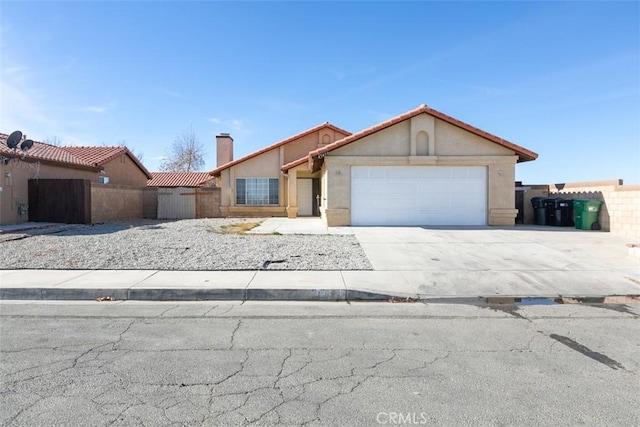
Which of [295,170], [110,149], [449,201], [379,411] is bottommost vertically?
[379,411]

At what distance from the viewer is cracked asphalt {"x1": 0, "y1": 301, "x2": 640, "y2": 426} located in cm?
305

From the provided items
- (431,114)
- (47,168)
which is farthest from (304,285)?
(47,168)

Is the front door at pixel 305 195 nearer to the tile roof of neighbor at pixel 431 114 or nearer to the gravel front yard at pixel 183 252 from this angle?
the tile roof of neighbor at pixel 431 114

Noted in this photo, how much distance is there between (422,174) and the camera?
1593 cm

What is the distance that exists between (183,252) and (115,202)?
14.1m

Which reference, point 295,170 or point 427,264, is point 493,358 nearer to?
point 427,264

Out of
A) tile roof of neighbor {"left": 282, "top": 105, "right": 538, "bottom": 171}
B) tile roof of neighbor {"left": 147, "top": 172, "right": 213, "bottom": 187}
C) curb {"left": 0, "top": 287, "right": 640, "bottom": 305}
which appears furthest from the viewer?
tile roof of neighbor {"left": 147, "top": 172, "right": 213, "bottom": 187}

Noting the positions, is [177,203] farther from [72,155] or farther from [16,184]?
[16,184]

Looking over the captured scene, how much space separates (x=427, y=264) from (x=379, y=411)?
6.11 meters

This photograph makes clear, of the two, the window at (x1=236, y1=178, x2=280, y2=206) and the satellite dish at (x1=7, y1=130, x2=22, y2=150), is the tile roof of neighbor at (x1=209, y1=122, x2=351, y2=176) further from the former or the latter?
the satellite dish at (x1=7, y1=130, x2=22, y2=150)

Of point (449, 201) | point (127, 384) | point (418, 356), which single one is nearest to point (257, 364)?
point (127, 384)

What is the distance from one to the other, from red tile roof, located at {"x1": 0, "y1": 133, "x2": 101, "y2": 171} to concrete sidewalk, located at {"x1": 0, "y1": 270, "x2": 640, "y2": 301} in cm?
1179

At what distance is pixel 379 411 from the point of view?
308cm

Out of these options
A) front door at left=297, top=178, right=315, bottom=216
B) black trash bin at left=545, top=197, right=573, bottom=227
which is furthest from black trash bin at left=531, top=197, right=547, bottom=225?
front door at left=297, top=178, right=315, bottom=216
